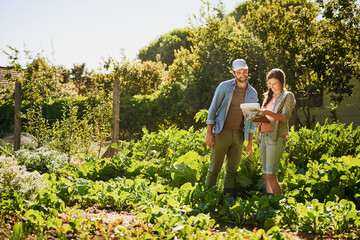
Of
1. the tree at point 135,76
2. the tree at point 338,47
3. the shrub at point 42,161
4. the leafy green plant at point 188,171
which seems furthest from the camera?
the tree at point 135,76

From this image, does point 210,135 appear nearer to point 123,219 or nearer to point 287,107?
point 287,107

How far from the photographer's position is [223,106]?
198 inches

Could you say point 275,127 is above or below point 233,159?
above

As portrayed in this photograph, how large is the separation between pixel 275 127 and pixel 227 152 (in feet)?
2.83

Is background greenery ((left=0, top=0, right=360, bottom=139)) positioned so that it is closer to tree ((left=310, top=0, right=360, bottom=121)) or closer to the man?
tree ((left=310, top=0, right=360, bottom=121))

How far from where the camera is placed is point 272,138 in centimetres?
461

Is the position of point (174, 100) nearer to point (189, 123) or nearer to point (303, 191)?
point (189, 123)

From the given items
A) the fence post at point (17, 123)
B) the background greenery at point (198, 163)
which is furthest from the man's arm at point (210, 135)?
the fence post at point (17, 123)

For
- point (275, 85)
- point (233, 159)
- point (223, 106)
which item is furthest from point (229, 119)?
point (275, 85)

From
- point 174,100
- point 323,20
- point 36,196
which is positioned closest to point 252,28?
point 323,20

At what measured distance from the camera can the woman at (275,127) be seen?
456 cm

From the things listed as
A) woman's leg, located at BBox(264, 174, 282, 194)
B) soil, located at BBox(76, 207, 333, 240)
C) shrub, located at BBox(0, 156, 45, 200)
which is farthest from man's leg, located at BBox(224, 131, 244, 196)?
shrub, located at BBox(0, 156, 45, 200)

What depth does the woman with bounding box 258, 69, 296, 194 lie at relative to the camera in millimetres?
4562

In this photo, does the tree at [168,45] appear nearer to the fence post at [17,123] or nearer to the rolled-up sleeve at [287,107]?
the fence post at [17,123]
